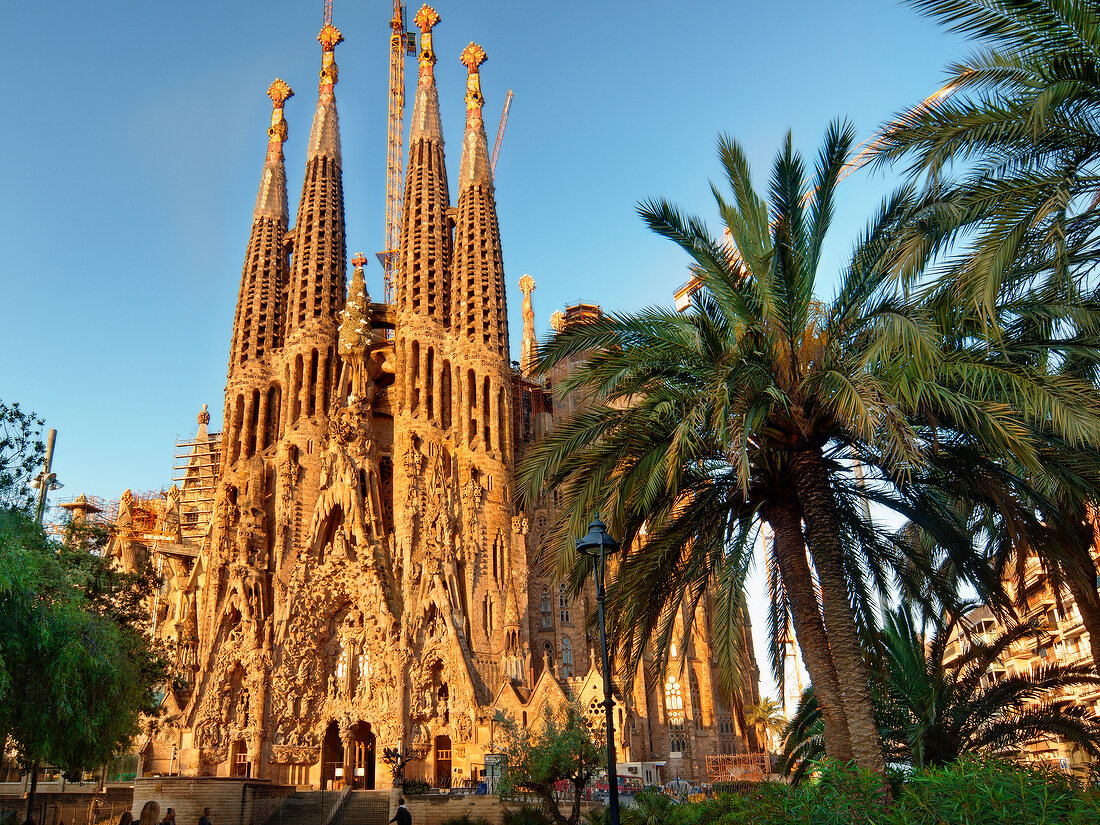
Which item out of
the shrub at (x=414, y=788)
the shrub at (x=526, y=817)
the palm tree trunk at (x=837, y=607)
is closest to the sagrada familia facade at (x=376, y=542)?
the shrub at (x=414, y=788)

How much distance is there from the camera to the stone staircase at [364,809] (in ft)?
88.1

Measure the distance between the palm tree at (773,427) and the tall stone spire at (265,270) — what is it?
34448 millimetres

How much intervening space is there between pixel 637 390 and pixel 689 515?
6.45 ft

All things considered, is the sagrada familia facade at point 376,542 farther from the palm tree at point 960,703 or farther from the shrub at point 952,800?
the shrub at point 952,800

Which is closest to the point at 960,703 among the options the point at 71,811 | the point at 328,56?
the point at 71,811

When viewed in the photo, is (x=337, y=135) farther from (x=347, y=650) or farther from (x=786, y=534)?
(x=786, y=534)

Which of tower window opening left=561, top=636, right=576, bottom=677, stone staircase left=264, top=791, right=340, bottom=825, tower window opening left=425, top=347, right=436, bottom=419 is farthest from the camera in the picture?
tower window opening left=425, top=347, right=436, bottom=419

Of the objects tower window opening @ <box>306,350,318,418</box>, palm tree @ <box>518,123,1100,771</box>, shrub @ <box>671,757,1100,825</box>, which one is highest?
tower window opening @ <box>306,350,318,418</box>

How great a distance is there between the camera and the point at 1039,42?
30.5 ft

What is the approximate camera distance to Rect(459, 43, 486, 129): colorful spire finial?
49750mm

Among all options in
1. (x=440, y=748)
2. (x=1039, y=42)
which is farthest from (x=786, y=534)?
(x=440, y=748)

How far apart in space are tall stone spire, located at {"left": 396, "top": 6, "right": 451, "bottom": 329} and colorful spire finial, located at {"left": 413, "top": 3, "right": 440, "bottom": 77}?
6 centimetres

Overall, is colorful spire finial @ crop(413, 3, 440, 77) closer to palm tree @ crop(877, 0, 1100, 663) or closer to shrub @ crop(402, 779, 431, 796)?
shrub @ crop(402, 779, 431, 796)

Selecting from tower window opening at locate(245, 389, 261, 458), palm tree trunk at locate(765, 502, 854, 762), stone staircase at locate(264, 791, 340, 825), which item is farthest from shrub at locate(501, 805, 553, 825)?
tower window opening at locate(245, 389, 261, 458)
